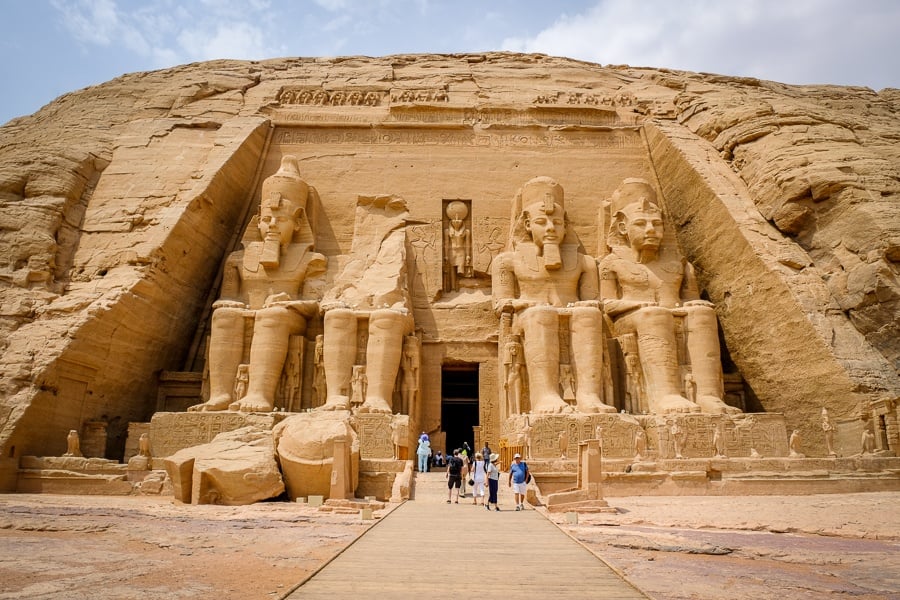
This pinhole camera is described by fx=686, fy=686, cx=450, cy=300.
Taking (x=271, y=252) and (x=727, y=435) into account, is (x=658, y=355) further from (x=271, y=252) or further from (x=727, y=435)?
(x=271, y=252)

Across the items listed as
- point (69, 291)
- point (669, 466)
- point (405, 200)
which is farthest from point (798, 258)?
point (69, 291)

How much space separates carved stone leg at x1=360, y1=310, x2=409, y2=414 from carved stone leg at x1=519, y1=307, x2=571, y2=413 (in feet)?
6.33

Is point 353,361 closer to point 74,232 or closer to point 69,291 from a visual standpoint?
point 69,291

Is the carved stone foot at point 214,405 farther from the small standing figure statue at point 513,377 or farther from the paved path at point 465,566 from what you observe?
the paved path at point 465,566

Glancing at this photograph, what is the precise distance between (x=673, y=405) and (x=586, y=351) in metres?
1.42

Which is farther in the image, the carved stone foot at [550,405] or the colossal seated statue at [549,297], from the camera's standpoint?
the colossal seated statue at [549,297]

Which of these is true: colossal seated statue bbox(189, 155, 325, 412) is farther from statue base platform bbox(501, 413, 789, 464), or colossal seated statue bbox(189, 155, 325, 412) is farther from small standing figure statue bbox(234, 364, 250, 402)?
statue base platform bbox(501, 413, 789, 464)

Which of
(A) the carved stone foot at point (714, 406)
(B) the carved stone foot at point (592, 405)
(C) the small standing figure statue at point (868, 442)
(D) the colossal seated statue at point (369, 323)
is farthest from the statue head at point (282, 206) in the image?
(C) the small standing figure statue at point (868, 442)

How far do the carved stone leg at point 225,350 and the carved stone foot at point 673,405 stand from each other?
6174 millimetres

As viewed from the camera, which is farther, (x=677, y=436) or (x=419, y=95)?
(x=419, y=95)

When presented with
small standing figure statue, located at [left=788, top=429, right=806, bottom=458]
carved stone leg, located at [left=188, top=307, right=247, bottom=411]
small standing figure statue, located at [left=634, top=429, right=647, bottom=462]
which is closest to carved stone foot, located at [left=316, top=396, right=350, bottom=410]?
carved stone leg, located at [left=188, top=307, right=247, bottom=411]

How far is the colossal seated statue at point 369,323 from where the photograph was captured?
1003 centimetres

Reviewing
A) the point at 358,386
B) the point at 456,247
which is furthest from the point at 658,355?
the point at 358,386

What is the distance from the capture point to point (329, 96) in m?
14.0
